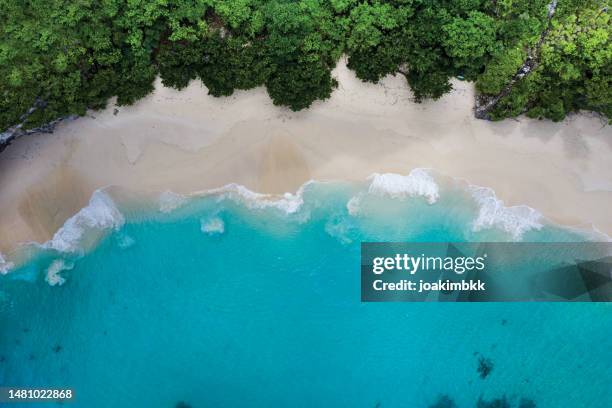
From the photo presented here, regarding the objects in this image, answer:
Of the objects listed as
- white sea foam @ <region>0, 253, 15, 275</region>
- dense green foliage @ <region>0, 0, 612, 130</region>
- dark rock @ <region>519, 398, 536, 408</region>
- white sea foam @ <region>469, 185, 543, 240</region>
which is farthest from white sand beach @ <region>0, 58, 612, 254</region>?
dark rock @ <region>519, 398, 536, 408</region>

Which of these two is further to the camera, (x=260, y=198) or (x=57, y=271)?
(x=260, y=198)

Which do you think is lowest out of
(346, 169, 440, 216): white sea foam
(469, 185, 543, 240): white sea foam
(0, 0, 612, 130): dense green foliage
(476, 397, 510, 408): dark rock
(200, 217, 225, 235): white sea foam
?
(476, 397, 510, 408): dark rock

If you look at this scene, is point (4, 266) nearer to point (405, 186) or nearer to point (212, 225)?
point (212, 225)

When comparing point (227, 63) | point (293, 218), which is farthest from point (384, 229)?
point (227, 63)

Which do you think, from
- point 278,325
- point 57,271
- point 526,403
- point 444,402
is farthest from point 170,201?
point 526,403

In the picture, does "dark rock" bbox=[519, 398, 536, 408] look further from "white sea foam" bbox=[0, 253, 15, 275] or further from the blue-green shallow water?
"white sea foam" bbox=[0, 253, 15, 275]

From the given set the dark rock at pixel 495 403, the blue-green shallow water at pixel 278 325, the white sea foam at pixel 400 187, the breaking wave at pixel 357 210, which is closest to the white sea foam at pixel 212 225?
the breaking wave at pixel 357 210
